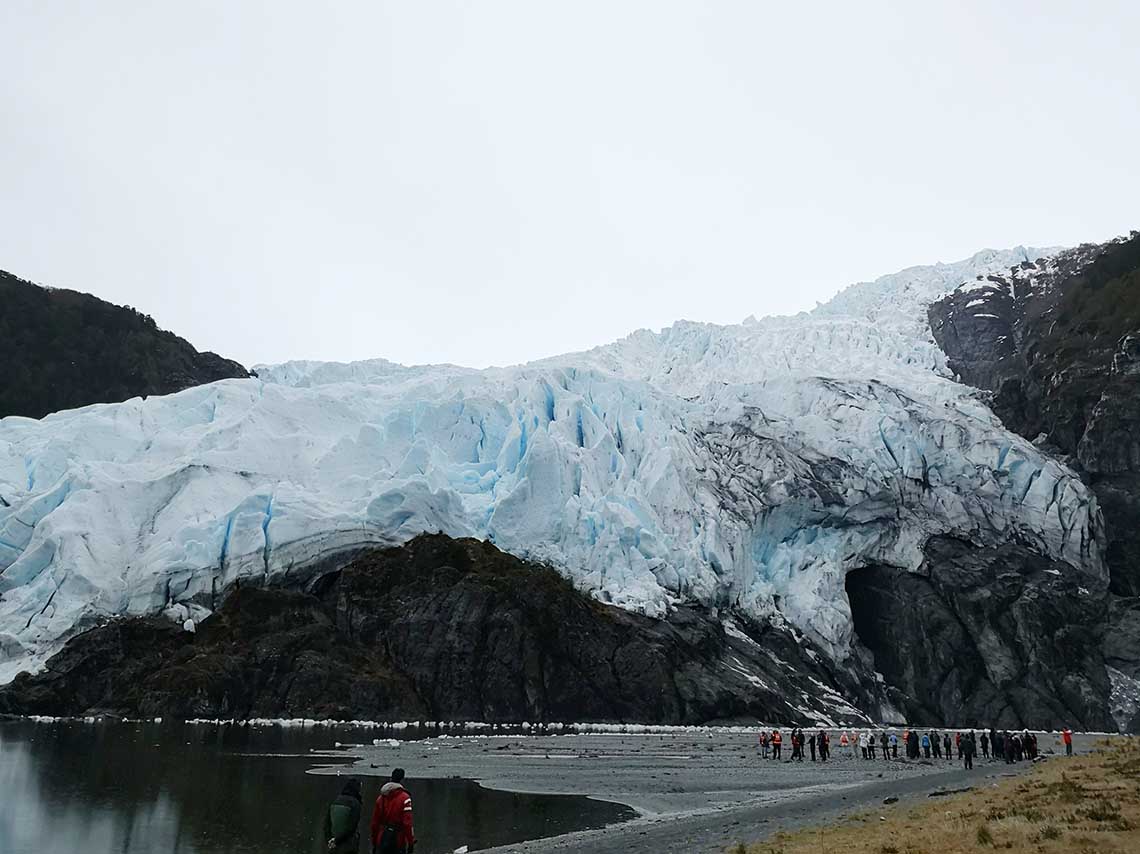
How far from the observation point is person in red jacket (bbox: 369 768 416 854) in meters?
9.57

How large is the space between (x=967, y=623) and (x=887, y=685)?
6542 millimetres

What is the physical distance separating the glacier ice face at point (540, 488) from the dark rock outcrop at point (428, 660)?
3042mm

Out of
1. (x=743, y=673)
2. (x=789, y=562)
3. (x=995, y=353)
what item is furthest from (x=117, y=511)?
(x=995, y=353)

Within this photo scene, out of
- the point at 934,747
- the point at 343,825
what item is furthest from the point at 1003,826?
the point at 934,747

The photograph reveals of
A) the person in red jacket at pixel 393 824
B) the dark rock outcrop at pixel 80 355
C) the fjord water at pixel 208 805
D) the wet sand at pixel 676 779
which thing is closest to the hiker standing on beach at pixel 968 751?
the wet sand at pixel 676 779

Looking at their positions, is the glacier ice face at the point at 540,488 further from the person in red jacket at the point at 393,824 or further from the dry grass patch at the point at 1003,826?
the person in red jacket at the point at 393,824

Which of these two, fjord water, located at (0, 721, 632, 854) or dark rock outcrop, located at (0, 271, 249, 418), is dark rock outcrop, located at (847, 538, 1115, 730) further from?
dark rock outcrop, located at (0, 271, 249, 418)

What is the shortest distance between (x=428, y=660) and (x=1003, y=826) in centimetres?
4308

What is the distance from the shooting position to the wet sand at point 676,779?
56.2 feet

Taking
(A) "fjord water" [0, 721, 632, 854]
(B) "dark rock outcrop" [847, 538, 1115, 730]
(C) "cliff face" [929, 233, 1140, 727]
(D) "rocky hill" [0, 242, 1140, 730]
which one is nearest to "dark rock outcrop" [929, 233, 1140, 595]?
(C) "cliff face" [929, 233, 1140, 727]

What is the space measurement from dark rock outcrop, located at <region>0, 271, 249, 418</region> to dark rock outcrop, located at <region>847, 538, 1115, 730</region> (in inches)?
2534

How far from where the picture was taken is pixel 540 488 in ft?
211

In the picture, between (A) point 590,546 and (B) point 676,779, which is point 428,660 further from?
(B) point 676,779

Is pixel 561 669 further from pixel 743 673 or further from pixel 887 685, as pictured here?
pixel 887 685
